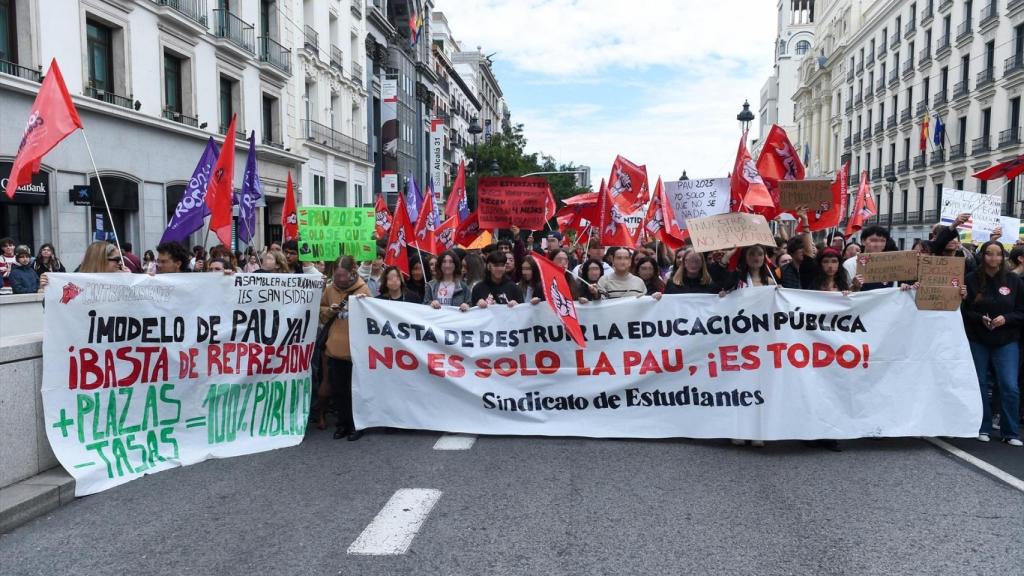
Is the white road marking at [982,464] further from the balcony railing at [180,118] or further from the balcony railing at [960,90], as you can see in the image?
the balcony railing at [960,90]

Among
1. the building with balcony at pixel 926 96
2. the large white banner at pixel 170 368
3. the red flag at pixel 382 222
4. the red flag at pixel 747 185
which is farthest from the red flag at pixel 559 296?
the building with balcony at pixel 926 96

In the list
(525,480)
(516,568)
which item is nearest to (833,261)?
(525,480)

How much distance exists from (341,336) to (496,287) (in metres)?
1.43

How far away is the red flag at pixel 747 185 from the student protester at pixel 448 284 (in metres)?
2.73

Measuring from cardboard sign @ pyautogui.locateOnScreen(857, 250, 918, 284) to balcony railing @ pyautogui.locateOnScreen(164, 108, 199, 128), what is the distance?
18825 millimetres

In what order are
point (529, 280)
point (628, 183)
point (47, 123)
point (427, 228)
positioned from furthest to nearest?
point (628, 183) → point (427, 228) → point (529, 280) → point (47, 123)

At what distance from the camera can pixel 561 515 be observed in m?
4.67

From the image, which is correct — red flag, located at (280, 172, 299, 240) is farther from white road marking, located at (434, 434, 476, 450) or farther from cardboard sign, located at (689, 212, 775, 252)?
cardboard sign, located at (689, 212, 775, 252)

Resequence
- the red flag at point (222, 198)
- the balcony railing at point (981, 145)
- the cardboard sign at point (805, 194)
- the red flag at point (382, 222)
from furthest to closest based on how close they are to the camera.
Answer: the balcony railing at point (981, 145) < the red flag at point (382, 222) < the red flag at point (222, 198) < the cardboard sign at point (805, 194)

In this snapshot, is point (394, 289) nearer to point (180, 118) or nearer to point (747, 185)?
point (747, 185)

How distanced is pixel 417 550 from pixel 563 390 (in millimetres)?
2702

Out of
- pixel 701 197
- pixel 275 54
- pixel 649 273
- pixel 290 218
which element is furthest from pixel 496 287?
pixel 275 54

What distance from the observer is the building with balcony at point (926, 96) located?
38031mm

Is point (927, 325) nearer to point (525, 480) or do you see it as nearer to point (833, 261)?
point (833, 261)
